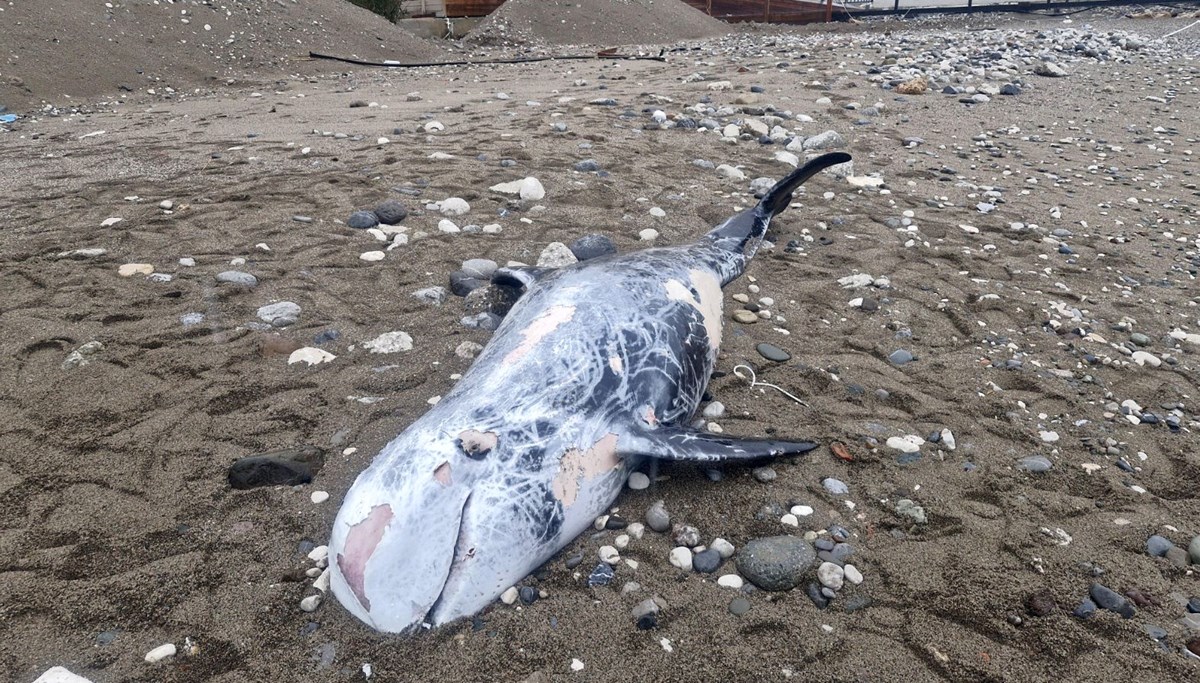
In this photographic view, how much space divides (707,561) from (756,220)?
2850mm

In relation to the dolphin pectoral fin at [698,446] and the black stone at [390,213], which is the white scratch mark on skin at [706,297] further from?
the black stone at [390,213]

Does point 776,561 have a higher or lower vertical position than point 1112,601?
higher

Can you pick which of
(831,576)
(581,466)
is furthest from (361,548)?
(831,576)

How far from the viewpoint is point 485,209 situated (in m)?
5.20

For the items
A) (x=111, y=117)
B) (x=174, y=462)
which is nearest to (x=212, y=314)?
(x=174, y=462)

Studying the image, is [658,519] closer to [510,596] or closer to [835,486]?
[510,596]

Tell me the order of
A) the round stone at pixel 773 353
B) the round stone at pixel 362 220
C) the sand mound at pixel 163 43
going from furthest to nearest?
the sand mound at pixel 163 43 < the round stone at pixel 362 220 < the round stone at pixel 773 353

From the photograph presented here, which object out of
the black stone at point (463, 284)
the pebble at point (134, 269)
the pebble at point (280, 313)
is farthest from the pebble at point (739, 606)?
the pebble at point (134, 269)

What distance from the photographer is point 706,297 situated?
3.72 metres

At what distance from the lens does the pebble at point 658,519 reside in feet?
8.84

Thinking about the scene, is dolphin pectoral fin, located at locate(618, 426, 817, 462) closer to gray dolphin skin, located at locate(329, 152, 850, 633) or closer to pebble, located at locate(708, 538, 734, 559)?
gray dolphin skin, located at locate(329, 152, 850, 633)

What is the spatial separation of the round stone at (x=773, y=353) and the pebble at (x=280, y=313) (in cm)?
251

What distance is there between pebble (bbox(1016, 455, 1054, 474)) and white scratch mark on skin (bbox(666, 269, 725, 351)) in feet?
4.63

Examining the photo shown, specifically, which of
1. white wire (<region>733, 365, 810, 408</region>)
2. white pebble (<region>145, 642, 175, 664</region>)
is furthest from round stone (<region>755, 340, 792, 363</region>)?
white pebble (<region>145, 642, 175, 664</region>)
